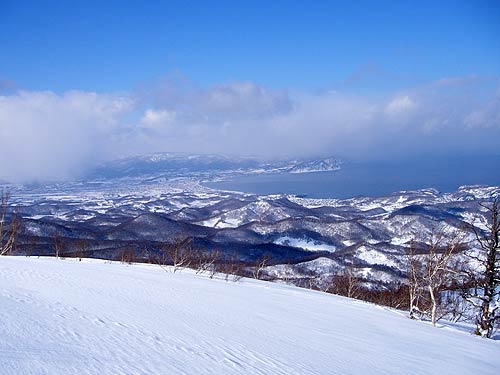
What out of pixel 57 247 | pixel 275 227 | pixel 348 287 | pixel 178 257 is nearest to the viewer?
pixel 57 247

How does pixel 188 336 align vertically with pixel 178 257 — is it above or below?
above

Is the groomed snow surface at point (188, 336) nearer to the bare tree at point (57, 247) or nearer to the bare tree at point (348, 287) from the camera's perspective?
the bare tree at point (57, 247)

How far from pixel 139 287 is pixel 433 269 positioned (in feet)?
31.1

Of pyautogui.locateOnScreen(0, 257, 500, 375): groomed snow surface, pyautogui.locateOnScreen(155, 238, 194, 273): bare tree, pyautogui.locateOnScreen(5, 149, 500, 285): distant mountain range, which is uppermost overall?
pyautogui.locateOnScreen(0, 257, 500, 375): groomed snow surface

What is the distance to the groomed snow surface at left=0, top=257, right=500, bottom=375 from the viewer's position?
4738mm

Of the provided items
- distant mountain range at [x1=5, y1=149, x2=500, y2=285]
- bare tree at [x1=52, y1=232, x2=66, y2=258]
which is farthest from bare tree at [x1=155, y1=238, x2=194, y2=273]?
distant mountain range at [x1=5, y1=149, x2=500, y2=285]

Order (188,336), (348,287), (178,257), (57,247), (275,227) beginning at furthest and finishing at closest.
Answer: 1. (275,227)
2. (178,257)
3. (348,287)
4. (57,247)
5. (188,336)

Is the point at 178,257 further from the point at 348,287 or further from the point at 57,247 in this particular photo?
the point at 348,287

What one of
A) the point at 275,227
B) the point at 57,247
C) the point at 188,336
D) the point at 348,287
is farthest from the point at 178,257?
the point at 275,227

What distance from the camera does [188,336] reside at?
6.45 metres

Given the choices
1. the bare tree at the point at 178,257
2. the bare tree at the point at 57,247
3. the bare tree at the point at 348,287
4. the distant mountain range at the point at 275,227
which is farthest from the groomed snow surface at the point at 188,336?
the distant mountain range at the point at 275,227

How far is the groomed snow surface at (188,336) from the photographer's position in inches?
187

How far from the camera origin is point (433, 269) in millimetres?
13328

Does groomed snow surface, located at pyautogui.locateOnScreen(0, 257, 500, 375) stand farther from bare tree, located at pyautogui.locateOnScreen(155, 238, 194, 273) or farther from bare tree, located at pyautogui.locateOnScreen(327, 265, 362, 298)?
bare tree, located at pyautogui.locateOnScreen(327, 265, 362, 298)
